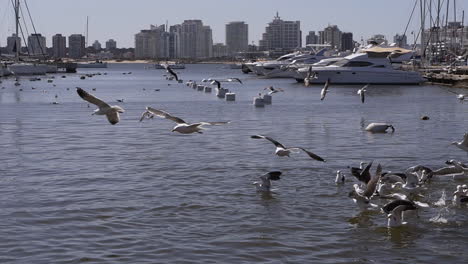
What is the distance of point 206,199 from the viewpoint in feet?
48.9

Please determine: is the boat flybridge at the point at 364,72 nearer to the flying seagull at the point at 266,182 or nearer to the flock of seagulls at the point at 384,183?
the flock of seagulls at the point at 384,183

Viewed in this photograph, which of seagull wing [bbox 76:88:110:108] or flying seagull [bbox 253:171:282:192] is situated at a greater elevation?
seagull wing [bbox 76:88:110:108]

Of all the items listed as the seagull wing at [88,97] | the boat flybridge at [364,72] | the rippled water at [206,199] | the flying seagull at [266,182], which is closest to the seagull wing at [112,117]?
the seagull wing at [88,97]

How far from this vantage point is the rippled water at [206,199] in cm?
1142

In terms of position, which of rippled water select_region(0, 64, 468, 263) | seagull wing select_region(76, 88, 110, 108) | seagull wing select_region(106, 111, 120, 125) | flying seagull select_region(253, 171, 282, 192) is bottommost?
rippled water select_region(0, 64, 468, 263)

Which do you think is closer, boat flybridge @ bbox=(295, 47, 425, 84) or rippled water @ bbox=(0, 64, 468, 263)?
rippled water @ bbox=(0, 64, 468, 263)

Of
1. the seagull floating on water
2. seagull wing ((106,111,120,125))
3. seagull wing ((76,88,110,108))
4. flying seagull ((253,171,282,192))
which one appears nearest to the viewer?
seagull wing ((76,88,110,108))

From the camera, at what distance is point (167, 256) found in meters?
11.1

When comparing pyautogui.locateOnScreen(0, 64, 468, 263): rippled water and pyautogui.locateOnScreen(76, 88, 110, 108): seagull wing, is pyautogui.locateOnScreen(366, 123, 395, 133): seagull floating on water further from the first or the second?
pyautogui.locateOnScreen(76, 88, 110, 108): seagull wing

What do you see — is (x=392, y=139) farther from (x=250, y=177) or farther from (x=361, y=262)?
(x=361, y=262)

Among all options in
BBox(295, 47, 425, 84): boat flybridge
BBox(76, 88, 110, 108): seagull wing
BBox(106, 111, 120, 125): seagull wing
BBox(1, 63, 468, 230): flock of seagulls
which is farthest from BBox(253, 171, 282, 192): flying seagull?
BBox(295, 47, 425, 84): boat flybridge

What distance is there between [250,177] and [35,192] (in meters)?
4.82

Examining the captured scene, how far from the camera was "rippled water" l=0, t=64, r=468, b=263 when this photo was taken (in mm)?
11420

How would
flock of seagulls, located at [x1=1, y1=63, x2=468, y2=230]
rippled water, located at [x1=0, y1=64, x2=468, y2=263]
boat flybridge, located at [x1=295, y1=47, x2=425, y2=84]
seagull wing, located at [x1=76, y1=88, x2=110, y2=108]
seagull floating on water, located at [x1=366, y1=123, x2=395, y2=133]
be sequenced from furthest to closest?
1. boat flybridge, located at [x1=295, y1=47, x2=425, y2=84]
2. seagull floating on water, located at [x1=366, y1=123, x2=395, y2=133]
3. seagull wing, located at [x1=76, y1=88, x2=110, y2=108]
4. flock of seagulls, located at [x1=1, y1=63, x2=468, y2=230]
5. rippled water, located at [x1=0, y1=64, x2=468, y2=263]
